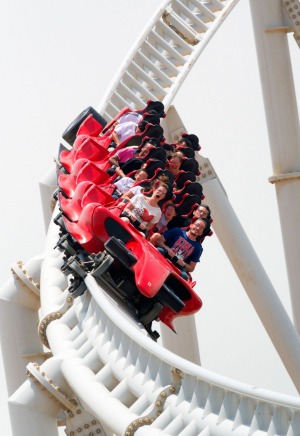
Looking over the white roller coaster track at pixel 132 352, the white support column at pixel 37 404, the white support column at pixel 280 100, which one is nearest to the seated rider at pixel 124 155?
the white roller coaster track at pixel 132 352

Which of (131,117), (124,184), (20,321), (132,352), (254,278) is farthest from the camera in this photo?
(254,278)

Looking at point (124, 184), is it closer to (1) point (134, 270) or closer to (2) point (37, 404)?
(1) point (134, 270)

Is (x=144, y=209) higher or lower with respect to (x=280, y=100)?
lower

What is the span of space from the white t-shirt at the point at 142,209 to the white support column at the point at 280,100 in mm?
2972

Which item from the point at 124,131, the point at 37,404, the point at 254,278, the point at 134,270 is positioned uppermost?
the point at 124,131

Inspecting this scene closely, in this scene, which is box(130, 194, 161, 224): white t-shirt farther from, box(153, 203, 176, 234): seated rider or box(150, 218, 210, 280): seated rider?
box(153, 203, 176, 234): seated rider

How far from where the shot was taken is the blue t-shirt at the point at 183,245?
7.62m

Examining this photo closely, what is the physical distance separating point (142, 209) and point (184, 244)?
321 millimetres

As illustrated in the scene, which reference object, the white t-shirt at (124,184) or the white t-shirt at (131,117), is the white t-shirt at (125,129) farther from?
the white t-shirt at (124,184)

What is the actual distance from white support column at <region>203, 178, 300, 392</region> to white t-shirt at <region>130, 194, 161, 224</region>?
2618 millimetres

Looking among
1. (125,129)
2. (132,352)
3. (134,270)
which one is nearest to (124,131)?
(125,129)

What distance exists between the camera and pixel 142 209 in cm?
745

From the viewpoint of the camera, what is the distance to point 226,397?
518 cm

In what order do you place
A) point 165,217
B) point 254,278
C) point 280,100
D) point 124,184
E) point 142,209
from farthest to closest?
point 280,100 < point 254,278 < point 124,184 < point 165,217 < point 142,209
